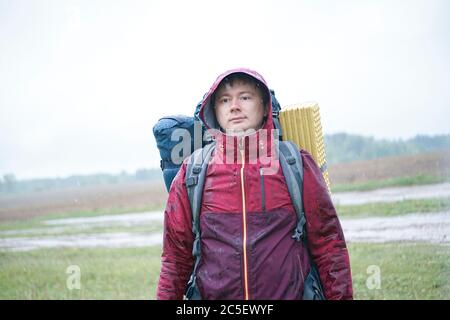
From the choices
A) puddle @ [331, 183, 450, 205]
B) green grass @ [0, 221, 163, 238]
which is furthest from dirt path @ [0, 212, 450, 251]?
puddle @ [331, 183, 450, 205]

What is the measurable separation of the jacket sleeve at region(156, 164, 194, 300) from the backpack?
13.7 inches

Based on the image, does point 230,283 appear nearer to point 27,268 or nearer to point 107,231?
point 27,268

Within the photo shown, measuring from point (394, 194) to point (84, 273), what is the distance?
25.9 feet

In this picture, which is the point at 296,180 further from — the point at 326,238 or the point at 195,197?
the point at 195,197

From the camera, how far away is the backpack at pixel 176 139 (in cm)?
263

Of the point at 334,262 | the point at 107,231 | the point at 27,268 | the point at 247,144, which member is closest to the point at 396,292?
the point at 334,262

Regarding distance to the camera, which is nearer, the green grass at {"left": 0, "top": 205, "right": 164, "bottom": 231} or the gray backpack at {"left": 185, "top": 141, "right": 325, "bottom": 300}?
the gray backpack at {"left": 185, "top": 141, "right": 325, "bottom": 300}

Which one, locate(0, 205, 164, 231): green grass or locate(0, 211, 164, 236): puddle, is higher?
locate(0, 211, 164, 236): puddle

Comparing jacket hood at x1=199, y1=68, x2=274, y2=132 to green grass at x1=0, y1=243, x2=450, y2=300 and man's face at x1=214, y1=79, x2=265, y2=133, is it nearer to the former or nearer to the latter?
man's face at x1=214, y1=79, x2=265, y2=133

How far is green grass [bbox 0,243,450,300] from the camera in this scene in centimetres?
491

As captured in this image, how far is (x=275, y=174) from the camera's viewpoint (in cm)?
224

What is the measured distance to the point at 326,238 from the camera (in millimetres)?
2211
